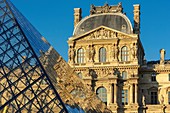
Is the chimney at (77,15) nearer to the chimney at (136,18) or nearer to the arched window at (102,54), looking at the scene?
the arched window at (102,54)

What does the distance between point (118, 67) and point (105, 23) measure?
5.76m

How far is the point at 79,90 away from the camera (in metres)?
28.0

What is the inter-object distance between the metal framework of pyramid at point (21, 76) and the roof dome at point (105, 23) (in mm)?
31168

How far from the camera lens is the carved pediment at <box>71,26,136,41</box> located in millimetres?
53469

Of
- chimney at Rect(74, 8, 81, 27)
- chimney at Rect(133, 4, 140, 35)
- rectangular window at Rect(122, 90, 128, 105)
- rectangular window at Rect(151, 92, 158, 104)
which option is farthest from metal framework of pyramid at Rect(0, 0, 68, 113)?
chimney at Rect(74, 8, 81, 27)

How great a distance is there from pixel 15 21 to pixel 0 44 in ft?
7.09

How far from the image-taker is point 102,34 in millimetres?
53969

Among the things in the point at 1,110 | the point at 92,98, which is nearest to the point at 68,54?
the point at 92,98

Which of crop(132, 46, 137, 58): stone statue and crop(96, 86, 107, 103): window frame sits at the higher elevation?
crop(132, 46, 137, 58): stone statue

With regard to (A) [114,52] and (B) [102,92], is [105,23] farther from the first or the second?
(B) [102,92]

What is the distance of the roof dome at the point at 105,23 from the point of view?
53938 millimetres

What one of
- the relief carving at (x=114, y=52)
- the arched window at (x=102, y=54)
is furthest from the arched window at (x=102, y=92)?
the relief carving at (x=114, y=52)

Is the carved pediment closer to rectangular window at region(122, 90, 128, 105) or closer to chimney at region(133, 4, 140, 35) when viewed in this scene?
chimney at region(133, 4, 140, 35)

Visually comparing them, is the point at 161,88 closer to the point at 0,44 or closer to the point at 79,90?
the point at 79,90
